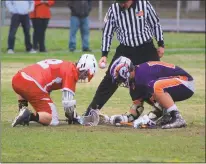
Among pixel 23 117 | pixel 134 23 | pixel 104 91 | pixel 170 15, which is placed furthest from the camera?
pixel 170 15

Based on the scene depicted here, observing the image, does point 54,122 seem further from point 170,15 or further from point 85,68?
point 170,15

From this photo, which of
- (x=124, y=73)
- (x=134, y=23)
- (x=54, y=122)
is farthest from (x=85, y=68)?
(x=134, y=23)

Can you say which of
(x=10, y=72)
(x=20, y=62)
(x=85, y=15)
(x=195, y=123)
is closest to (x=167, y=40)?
(x=85, y=15)

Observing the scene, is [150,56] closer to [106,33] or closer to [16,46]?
[106,33]

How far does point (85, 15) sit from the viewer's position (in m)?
24.3

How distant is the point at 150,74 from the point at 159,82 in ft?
0.55

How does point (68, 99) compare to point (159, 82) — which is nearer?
point (68, 99)

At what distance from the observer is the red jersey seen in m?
11.3

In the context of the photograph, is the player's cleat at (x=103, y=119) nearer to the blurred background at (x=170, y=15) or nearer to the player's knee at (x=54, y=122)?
the player's knee at (x=54, y=122)

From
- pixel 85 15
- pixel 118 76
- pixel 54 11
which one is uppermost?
pixel 118 76

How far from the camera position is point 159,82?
38.1ft

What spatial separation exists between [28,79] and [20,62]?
9.44 meters

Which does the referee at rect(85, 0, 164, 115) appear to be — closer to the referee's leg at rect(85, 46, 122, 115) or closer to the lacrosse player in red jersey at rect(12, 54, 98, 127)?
the referee's leg at rect(85, 46, 122, 115)

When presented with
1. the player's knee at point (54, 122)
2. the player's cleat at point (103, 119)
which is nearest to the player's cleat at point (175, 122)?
the player's cleat at point (103, 119)
